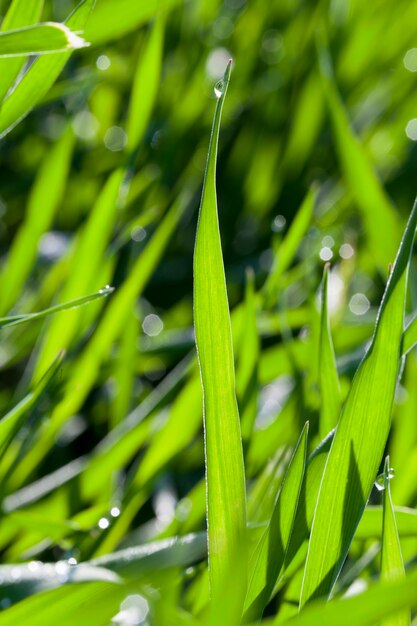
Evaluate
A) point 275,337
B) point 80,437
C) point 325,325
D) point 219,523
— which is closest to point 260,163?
point 275,337

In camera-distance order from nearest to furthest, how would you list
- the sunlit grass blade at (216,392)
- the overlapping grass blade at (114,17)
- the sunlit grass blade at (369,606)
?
the sunlit grass blade at (369,606) < the sunlit grass blade at (216,392) < the overlapping grass blade at (114,17)

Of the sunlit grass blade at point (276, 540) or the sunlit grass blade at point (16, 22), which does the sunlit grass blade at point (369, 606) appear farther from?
the sunlit grass blade at point (16, 22)

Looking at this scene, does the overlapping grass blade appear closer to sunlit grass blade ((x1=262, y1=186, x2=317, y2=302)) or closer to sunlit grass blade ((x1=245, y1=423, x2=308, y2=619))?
sunlit grass blade ((x1=262, y1=186, x2=317, y2=302))

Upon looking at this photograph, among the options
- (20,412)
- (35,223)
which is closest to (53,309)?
(20,412)

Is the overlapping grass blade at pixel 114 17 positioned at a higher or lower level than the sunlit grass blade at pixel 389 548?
higher

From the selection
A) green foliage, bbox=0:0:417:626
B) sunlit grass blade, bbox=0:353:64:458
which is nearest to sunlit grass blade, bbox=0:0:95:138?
green foliage, bbox=0:0:417:626

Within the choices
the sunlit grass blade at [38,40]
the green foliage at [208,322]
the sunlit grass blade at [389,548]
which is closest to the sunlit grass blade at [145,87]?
the green foliage at [208,322]
